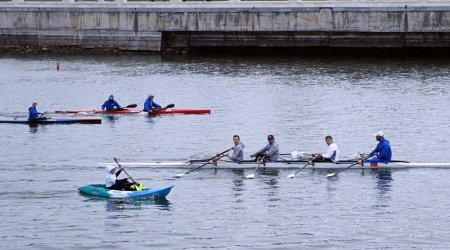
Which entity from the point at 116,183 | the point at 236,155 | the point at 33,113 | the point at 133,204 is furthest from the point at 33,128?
the point at 133,204

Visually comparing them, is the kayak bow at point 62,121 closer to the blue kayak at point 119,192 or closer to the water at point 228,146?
the water at point 228,146

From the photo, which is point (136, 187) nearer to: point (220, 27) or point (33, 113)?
point (33, 113)

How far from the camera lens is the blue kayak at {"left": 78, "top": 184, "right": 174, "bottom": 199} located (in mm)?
38375

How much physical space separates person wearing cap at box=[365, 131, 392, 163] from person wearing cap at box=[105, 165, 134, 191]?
9.89 metres

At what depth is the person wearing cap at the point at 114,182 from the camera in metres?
39.0

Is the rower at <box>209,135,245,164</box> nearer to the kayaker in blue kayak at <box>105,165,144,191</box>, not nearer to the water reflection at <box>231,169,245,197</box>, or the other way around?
the water reflection at <box>231,169,245,197</box>

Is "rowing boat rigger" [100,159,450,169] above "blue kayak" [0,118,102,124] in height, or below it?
below

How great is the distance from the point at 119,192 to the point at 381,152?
35.3ft

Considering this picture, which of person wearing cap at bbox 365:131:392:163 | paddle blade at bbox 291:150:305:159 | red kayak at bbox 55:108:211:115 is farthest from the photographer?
red kayak at bbox 55:108:211:115

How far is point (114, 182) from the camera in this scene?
128ft

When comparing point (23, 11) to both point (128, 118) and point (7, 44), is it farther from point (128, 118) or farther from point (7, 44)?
point (128, 118)

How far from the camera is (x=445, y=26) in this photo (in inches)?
3255

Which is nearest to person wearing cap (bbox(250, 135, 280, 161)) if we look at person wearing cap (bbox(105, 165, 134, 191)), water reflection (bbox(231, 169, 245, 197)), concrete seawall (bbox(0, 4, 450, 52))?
water reflection (bbox(231, 169, 245, 197))

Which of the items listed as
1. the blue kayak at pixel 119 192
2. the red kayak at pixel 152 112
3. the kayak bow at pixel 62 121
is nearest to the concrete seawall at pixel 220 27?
the red kayak at pixel 152 112
